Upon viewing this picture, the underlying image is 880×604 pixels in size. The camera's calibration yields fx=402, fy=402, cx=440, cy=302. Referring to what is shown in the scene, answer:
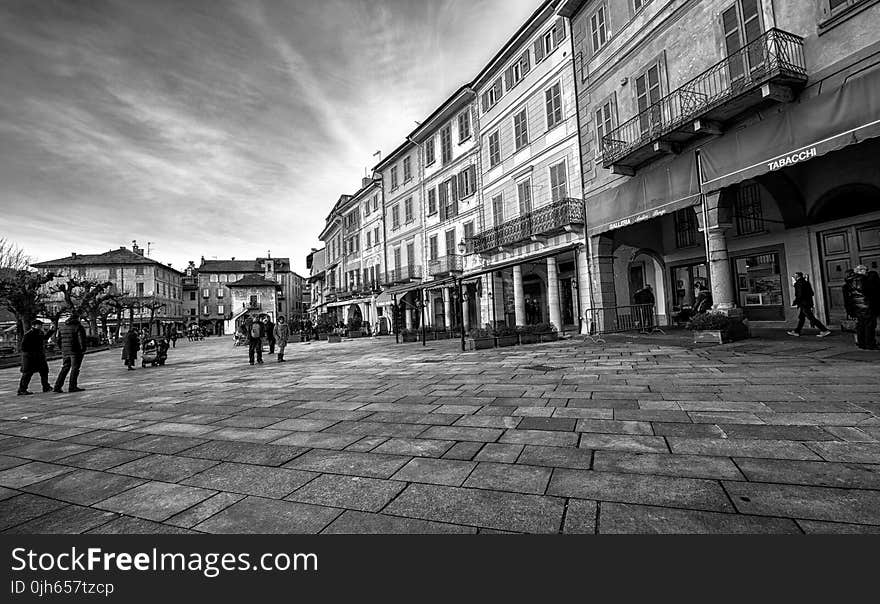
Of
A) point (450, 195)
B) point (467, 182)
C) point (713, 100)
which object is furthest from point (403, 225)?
point (713, 100)

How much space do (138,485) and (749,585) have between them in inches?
→ 154

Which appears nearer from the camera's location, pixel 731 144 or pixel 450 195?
pixel 731 144

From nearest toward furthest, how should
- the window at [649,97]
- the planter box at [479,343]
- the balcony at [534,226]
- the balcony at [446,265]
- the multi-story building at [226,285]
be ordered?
the window at [649,97] → the planter box at [479,343] → the balcony at [534,226] → the balcony at [446,265] → the multi-story building at [226,285]

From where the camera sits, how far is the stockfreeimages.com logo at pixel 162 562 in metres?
2.01

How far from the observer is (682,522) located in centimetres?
216

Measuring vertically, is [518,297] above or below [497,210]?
below

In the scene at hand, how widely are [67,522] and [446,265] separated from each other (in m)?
23.2

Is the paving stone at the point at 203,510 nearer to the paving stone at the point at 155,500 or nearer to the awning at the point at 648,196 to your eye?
the paving stone at the point at 155,500

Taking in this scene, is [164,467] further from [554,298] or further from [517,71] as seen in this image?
[517,71]

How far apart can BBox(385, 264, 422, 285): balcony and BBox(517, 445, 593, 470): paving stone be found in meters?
25.0

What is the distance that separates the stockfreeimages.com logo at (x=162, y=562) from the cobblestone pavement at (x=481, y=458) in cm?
24

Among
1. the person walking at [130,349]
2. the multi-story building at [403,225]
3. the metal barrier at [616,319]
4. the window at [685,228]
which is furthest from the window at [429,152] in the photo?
the person walking at [130,349]

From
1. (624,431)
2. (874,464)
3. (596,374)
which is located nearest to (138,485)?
(624,431)

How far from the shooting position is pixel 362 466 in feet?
10.8
